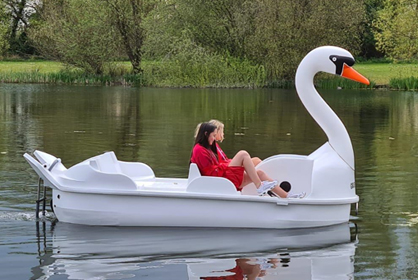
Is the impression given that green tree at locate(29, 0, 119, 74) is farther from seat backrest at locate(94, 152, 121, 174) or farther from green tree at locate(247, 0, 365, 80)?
seat backrest at locate(94, 152, 121, 174)

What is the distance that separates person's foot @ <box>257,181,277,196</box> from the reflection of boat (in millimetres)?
439

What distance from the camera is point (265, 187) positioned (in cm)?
936

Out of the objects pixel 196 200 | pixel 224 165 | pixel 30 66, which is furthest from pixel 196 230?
pixel 30 66

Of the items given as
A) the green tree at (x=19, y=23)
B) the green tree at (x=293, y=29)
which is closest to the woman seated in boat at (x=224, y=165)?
the green tree at (x=293, y=29)

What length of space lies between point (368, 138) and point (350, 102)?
44.4 feet

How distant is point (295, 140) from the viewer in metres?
18.8

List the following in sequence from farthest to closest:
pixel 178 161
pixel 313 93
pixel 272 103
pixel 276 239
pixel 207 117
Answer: pixel 272 103
pixel 207 117
pixel 178 161
pixel 313 93
pixel 276 239

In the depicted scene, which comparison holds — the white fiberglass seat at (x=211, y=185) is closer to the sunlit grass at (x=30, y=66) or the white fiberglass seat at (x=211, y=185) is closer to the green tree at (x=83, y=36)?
the green tree at (x=83, y=36)

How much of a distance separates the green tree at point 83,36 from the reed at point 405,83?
A: 51.4ft

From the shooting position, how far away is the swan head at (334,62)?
9797 millimetres

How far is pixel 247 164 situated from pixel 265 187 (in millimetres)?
350

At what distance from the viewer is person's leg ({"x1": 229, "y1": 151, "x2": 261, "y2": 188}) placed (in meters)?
9.45

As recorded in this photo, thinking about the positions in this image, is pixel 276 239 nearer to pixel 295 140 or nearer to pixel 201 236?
pixel 201 236

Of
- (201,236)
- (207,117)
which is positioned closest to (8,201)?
(201,236)
